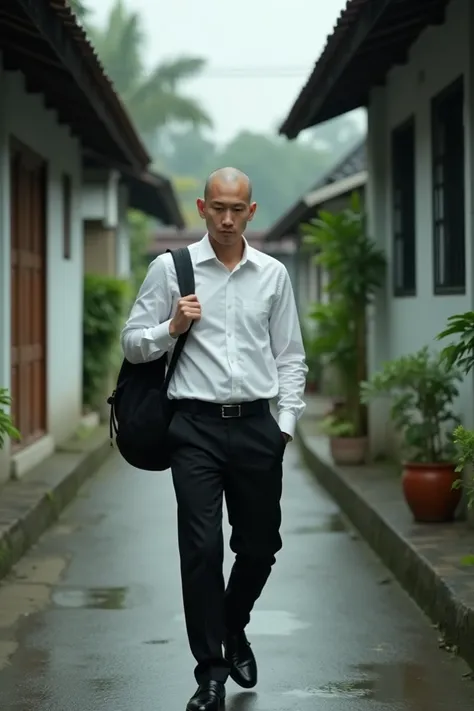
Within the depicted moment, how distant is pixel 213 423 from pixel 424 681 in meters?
1.56

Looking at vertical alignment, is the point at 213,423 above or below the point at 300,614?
above

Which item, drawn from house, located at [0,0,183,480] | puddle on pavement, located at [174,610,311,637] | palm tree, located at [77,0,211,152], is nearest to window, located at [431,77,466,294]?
house, located at [0,0,183,480]

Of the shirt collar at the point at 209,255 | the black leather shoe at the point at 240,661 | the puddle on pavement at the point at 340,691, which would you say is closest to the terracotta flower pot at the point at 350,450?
the puddle on pavement at the point at 340,691

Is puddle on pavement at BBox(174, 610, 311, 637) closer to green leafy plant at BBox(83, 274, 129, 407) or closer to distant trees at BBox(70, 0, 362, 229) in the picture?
green leafy plant at BBox(83, 274, 129, 407)

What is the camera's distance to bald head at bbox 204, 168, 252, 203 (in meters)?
5.66

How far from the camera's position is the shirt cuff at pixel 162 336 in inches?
221

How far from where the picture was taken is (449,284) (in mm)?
10891

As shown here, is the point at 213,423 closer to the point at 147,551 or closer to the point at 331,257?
the point at 147,551

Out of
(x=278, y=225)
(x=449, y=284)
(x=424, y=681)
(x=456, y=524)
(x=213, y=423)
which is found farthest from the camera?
(x=278, y=225)

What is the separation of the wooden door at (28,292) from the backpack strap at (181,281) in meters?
7.22

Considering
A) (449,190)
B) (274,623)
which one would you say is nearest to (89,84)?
(449,190)

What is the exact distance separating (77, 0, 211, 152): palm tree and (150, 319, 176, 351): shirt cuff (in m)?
47.4

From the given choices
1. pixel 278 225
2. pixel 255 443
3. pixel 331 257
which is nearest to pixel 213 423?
pixel 255 443

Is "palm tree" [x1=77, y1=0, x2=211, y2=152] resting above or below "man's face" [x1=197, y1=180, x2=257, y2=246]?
above
